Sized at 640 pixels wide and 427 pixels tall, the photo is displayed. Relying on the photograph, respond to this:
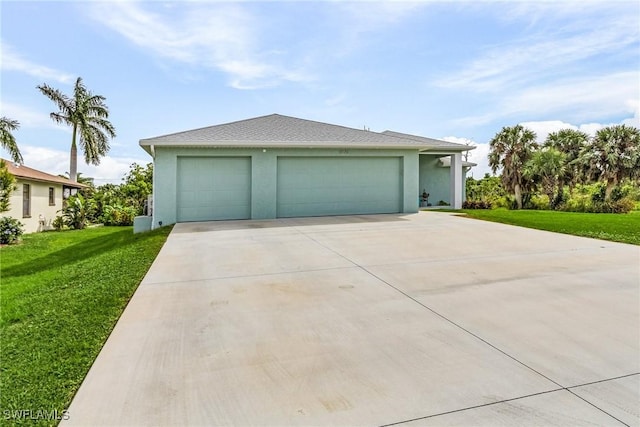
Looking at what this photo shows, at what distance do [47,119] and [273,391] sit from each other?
28.1 metres

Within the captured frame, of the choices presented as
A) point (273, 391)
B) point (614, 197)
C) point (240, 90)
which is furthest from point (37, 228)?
point (614, 197)

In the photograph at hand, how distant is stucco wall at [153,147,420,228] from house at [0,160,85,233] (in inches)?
283

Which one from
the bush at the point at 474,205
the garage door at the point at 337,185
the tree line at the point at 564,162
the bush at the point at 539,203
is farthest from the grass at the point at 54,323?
the tree line at the point at 564,162

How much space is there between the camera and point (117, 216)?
67.9 feet

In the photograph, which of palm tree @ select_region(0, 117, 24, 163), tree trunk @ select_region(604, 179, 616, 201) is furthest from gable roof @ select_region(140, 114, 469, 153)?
tree trunk @ select_region(604, 179, 616, 201)

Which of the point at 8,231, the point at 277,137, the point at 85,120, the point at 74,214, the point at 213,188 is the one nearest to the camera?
the point at 213,188

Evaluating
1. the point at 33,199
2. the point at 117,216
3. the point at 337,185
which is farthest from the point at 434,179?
the point at 33,199

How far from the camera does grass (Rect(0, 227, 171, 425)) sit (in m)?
2.45

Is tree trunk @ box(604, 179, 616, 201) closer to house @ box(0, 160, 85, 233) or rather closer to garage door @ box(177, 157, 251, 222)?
garage door @ box(177, 157, 251, 222)

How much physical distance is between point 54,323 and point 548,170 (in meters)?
24.9

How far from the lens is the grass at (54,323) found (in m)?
2.45

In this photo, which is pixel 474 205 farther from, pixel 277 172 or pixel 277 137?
pixel 277 137

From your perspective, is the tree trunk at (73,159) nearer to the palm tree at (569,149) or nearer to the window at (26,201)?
the window at (26,201)

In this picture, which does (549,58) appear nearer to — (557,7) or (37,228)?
(557,7)
